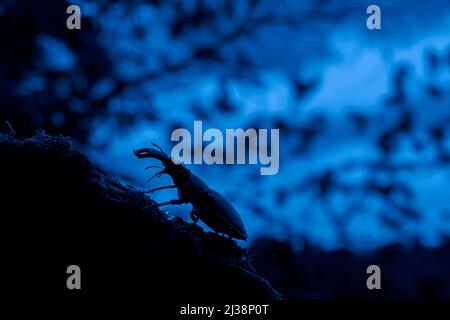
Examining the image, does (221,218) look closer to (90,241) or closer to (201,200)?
(201,200)

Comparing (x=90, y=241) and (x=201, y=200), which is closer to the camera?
(x=90, y=241)

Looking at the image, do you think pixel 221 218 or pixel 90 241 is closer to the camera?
pixel 90 241

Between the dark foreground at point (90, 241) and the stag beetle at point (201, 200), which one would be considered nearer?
the dark foreground at point (90, 241)

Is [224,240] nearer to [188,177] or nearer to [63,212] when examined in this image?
[188,177]

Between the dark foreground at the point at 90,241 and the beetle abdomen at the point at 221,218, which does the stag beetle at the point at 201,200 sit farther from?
the dark foreground at the point at 90,241

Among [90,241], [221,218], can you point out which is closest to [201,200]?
[221,218]

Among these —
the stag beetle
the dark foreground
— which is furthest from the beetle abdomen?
the dark foreground

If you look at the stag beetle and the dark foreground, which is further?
the stag beetle

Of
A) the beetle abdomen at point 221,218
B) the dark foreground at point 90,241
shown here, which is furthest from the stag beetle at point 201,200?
the dark foreground at point 90,241

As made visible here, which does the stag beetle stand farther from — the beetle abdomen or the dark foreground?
the dark foreground
